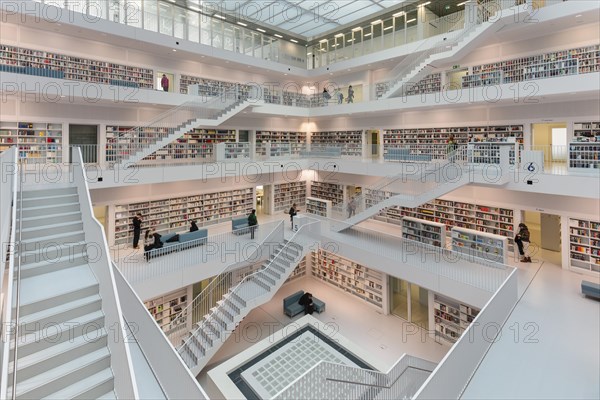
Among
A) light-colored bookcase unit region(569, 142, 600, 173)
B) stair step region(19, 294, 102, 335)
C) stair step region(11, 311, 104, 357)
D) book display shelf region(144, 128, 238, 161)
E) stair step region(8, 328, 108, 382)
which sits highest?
book display shelf region(144, 128, 238, 161)

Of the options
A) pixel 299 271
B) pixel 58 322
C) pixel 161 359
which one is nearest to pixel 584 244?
pixel 299 271

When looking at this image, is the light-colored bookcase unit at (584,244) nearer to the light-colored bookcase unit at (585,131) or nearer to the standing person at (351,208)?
the light-colored bookcase unit at (585,131)

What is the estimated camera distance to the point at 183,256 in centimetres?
1059

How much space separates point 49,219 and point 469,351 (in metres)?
7.46

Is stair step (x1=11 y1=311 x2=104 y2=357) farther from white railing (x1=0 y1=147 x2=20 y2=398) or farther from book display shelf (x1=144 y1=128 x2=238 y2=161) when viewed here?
book display shelf (x1=144 y1=128 x2=238 y2=161)

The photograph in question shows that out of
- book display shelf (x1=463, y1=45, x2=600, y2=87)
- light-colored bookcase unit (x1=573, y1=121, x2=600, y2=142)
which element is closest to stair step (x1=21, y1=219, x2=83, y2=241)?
book display shelf (x1=463, y1=45, x2=600, y2=87)

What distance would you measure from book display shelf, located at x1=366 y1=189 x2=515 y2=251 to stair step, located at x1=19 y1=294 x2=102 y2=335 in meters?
9.11

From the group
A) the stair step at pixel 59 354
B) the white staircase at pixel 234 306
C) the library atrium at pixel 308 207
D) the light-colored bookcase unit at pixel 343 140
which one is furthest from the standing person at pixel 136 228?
the light-colored bookcase unit at pixel 343 140

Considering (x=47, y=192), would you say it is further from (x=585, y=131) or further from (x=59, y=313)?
(x=585, y=131)

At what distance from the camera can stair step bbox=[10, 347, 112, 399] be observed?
3.22 meters

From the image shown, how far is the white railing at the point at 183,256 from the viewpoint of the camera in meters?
9.52

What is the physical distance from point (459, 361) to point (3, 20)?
1488 centimetres

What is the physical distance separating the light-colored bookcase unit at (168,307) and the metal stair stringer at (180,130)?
4519mm

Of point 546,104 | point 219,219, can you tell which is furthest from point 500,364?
point 219,219
